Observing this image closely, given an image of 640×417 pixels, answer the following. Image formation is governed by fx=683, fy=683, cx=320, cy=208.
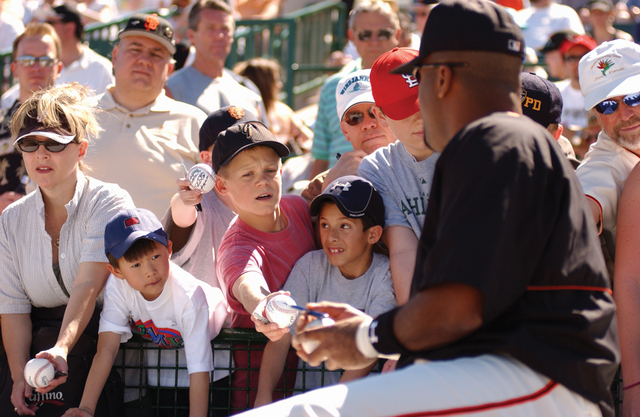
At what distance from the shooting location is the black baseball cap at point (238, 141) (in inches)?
134

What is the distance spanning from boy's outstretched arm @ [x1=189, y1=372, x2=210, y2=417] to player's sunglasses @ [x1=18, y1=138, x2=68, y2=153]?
55.5 inches

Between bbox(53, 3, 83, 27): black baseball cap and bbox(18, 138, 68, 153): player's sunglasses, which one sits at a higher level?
bbox(53, 3, 83, 27): black baseball cap

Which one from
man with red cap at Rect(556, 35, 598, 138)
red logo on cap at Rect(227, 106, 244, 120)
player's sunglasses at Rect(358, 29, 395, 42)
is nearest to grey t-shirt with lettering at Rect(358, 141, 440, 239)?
red logo on cap at Rect(227, 106, 244, 120)

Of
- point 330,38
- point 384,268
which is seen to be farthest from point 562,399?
point 330,38

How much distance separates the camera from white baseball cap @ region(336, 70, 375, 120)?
12.6ft

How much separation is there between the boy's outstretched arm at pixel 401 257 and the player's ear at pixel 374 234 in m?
0.04

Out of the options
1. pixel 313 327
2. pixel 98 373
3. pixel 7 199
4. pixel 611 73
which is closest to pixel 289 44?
pixel 7 199

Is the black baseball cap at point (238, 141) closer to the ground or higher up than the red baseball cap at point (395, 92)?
closer to the ground

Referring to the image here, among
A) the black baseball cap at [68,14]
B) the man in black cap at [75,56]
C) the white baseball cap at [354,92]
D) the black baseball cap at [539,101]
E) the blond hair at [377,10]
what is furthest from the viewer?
the black baseball cap at [68,14]

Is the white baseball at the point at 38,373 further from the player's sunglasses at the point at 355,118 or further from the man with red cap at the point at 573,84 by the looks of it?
the man with red cap at the point at 573,84

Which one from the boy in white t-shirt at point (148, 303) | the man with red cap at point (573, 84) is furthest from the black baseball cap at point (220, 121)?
the man with red cap at point (573, 84)

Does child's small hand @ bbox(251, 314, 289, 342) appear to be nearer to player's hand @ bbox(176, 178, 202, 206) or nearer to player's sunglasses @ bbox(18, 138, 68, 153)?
player's hand @ bbox(176, 178, 202, 206)

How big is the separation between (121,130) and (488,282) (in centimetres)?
379

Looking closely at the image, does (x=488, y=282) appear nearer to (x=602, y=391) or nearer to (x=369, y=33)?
(x=602, y=391)
